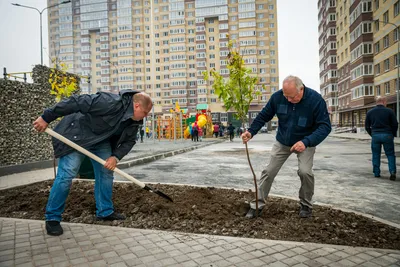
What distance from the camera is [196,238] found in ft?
10.2

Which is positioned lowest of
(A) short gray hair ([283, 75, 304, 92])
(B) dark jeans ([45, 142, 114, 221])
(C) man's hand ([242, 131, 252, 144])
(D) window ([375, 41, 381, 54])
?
(B) dark jeans ([45, 142, 114, 221])

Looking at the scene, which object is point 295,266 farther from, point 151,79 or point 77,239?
point 151,79

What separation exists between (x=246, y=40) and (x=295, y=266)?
7990cm

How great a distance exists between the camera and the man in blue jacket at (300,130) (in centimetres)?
366

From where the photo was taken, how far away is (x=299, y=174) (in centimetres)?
377

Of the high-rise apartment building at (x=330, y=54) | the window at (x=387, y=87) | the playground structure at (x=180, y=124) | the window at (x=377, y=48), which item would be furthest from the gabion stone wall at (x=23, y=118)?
the high-rise apartment building at (x=330, y=54)

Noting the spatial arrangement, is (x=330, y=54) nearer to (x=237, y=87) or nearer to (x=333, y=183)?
(x=333, y=183)

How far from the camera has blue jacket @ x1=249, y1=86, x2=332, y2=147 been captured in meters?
3.69

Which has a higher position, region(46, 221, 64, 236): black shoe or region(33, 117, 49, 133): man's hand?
region(33, 117, 49, 133): man's hand

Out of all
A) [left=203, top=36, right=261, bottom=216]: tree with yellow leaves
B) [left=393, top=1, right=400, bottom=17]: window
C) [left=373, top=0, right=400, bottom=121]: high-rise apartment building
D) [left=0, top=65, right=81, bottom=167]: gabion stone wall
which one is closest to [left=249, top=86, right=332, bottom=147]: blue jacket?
[left=203, top=36, right=261, bottom=216]: tree with yellow leaves

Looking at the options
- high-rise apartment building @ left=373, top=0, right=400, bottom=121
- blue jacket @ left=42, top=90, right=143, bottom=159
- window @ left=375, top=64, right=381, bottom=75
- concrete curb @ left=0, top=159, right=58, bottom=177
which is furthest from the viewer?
window @ left=375, top=64, right=381, bottom=75

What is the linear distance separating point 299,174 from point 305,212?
476mm

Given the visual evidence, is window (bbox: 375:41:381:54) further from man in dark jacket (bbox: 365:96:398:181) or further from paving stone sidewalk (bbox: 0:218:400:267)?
paving stone sidewalk (bbox: 0:218:400:267)

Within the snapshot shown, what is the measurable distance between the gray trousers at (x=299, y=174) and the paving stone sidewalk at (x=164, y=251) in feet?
3.07
